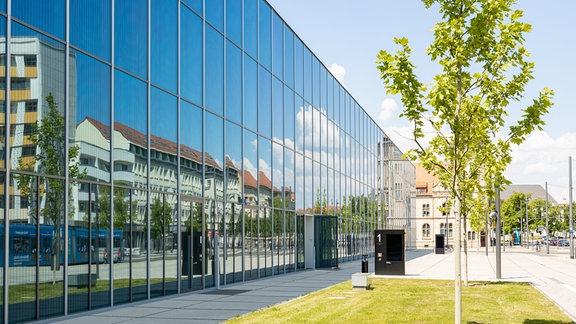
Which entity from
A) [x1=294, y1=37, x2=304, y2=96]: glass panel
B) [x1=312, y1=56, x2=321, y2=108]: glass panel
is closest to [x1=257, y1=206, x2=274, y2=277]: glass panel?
[x1=294, y1=37, x2=304, y2=96]: glass panel

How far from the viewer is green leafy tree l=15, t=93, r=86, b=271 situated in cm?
1625

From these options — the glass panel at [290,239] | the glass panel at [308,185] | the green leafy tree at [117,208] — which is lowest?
the glass panel at [290,239]

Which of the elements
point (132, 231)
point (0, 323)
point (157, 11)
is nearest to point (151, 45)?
point (157, 11)

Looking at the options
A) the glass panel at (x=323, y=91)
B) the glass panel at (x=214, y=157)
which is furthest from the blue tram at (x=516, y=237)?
the glass panel at (x=214, y=157)

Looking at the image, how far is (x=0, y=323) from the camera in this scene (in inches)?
583

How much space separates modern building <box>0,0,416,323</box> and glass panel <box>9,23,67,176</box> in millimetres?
44

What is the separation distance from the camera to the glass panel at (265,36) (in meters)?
34.5

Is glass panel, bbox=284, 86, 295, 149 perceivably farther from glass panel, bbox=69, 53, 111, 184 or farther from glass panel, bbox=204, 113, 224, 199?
glass panel, bbox=69, 53, 111, 184

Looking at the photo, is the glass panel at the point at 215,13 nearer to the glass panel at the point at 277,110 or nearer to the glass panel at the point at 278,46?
the glass panel at the point at 278,46

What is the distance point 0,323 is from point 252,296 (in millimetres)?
9841

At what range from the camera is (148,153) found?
2245cm

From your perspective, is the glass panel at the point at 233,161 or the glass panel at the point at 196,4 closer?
the glass panel at the point at 196,4

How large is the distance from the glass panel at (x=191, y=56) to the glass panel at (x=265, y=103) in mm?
7392

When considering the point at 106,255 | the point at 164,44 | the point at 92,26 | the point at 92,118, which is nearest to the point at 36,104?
the point at 92,118
